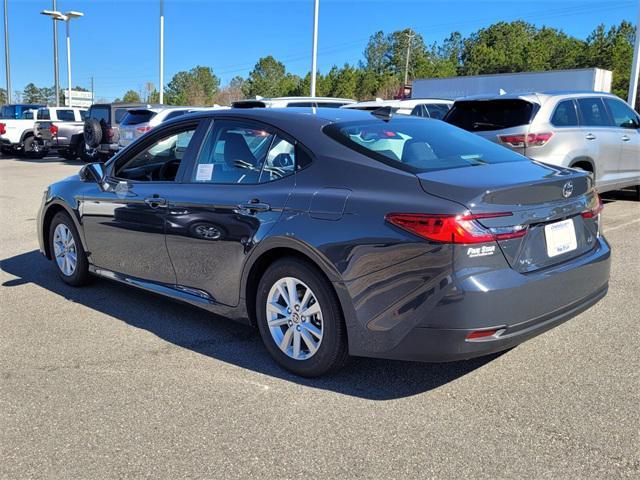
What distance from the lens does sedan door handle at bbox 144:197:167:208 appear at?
171 inches

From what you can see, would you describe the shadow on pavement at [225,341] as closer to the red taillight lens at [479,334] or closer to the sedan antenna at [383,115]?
the red taillight lens at [479,334]

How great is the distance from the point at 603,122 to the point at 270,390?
7.15 metres

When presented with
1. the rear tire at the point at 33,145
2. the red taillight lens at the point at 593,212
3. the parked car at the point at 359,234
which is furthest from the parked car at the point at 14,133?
the red taillight lens at the point at 593,212

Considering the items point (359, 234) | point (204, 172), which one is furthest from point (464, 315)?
point (204, 172)

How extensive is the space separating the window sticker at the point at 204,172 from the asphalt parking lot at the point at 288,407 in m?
1.11

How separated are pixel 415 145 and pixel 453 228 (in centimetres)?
103

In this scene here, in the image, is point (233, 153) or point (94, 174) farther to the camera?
point (94, 174)

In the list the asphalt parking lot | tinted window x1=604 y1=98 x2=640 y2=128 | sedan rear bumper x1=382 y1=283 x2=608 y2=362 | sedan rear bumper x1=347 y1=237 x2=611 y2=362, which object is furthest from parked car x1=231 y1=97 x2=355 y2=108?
sedan rear bumper x1=382 y1=283 x2=608 y2=362

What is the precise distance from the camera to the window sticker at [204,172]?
4180mm

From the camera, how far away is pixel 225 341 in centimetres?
426

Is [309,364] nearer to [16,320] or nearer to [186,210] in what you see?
[186,210]

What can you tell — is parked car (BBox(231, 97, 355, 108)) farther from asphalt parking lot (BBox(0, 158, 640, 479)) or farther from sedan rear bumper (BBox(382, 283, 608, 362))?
sedan rear bumper (BBox(382, 283, 608, 362))

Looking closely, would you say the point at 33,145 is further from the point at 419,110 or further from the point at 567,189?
the point at 567,189

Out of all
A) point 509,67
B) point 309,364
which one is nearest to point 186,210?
point 309,364
